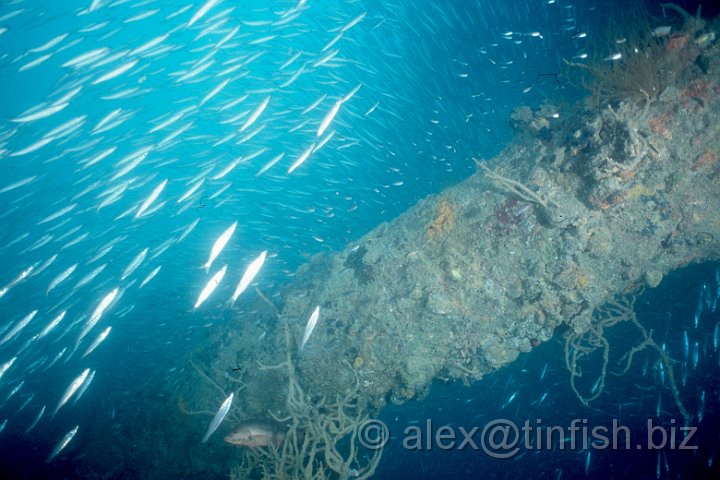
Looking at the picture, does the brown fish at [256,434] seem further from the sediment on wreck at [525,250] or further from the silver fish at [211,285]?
the silver fish at [211,285]

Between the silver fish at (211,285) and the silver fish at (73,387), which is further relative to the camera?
the silver fish at (73,387)

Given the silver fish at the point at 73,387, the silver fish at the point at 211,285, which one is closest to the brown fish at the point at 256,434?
the silver fish at the point at 211,285

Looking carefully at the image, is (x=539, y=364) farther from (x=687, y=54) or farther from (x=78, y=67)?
(x=78, y=67)

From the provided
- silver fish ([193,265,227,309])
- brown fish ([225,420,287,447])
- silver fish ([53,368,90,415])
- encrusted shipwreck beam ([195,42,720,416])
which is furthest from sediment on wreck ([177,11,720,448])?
silver fish ([53,368,90,415])

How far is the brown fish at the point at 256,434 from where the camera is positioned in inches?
214

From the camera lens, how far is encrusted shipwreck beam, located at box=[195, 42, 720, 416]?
4.93 meters

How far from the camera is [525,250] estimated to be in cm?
528

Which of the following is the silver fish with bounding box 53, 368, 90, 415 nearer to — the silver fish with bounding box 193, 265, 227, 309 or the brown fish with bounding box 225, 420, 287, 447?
the brown fish with bounding box 225, 420, 287, 447

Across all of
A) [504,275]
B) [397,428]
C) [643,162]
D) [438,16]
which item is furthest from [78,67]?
[438,16]

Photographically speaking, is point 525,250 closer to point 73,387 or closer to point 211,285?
point 211,285

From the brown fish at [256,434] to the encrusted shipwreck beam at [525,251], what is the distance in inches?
23.2

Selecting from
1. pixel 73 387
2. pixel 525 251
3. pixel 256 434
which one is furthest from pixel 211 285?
pixel 525 251

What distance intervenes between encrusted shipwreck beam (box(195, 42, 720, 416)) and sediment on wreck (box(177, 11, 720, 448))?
0.02m

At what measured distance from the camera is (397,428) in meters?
23.4
